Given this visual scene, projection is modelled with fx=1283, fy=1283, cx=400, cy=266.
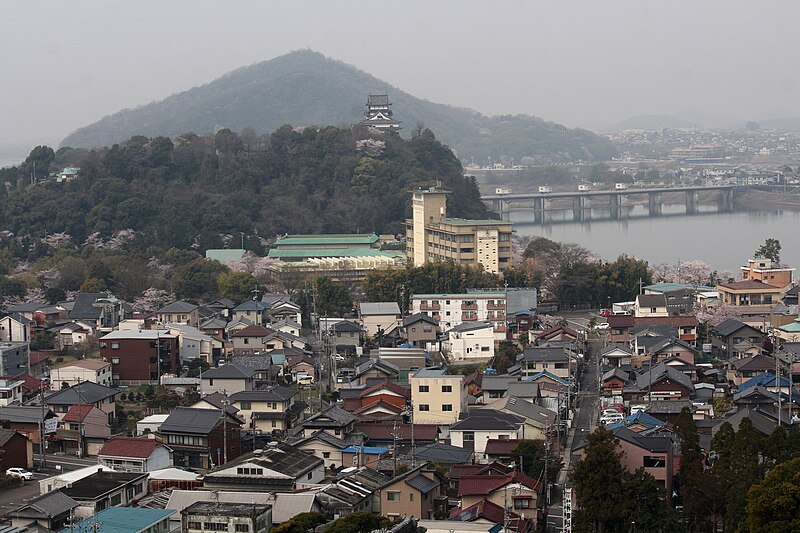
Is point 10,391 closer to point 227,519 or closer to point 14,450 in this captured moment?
point 14,450

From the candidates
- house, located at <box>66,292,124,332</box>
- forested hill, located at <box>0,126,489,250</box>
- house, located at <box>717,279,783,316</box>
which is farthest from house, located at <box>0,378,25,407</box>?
forested hill, located at <box>0,126,489,250</box>

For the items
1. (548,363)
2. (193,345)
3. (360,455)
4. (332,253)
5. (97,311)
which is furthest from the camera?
(332,253)

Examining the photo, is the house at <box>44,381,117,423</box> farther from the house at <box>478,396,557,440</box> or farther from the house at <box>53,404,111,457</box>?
the house at <box>478,396,557,440</box>

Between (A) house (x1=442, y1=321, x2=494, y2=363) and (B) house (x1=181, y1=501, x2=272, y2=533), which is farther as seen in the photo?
(A) house (x1=442, y1=321, x2=494, y2=363)

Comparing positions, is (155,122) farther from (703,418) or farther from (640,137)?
(703,418)

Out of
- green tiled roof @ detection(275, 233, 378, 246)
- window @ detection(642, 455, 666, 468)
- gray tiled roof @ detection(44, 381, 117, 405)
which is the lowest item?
gray tiled roof @ detection(44, 381, 117, 405)

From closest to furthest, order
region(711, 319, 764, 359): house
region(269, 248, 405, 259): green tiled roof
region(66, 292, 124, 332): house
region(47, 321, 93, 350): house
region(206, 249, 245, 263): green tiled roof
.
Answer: region(711, 319, 764, 359): house < region(47, 321, 93, 350): house < region(66, 292, 124, 332): house < region(269, 248, 405, 259): green tiled roof < region(206, 249, 245, 263): green tiled roof

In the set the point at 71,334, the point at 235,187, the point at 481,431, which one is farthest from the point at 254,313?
the point at 235,187

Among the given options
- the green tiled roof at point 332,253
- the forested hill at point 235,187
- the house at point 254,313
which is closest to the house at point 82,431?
the house at point 254,313
